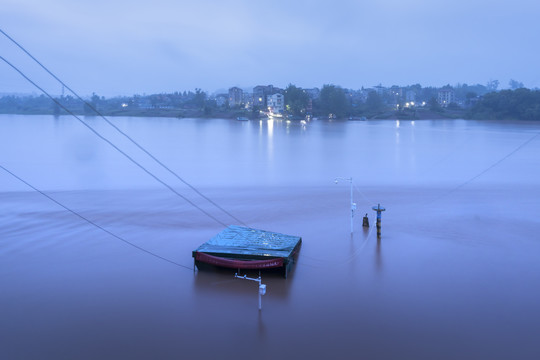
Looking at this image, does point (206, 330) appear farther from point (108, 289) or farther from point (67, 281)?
point (67, 281)

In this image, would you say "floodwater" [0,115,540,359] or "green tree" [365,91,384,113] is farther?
"green tree" [365,91,384,113]

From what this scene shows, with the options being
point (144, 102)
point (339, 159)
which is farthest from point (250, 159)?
point (144, 102)

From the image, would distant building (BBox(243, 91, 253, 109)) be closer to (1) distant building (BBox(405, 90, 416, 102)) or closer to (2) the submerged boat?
(1) distant building (BBox(405, 90, 416, 102))

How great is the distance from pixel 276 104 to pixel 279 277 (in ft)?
299

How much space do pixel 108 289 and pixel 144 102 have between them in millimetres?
136701

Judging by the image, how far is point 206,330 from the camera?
6.62 metres

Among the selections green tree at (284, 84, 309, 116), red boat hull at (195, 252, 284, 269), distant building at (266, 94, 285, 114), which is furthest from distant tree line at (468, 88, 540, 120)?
red boat hull at (195, 252, 284, 269)

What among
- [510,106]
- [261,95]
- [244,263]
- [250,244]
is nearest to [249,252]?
[244,263]

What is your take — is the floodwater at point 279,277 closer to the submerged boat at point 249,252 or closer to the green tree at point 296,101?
the submerged boat at point 249,252

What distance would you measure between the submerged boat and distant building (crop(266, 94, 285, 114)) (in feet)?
289

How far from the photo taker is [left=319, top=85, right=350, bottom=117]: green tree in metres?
85.2

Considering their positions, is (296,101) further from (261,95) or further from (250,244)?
(250,244)

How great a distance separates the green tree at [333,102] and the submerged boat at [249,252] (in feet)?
256

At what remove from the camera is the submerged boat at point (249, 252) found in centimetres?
822
